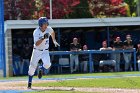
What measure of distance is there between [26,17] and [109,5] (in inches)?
252

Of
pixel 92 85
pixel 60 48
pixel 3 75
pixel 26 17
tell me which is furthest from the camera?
pixel 26 17

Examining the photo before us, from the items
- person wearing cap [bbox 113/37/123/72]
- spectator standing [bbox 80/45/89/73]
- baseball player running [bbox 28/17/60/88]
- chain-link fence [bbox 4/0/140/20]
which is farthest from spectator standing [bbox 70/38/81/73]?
chain-link fence [bbox 4/0/140/20]

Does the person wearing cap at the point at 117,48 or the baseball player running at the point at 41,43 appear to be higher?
the baseball player running at the point at 41,43

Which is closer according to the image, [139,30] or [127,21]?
[127,21]

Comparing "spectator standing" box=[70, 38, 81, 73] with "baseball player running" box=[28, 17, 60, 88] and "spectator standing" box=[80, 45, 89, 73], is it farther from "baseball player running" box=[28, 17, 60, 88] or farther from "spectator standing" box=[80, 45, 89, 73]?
"baseball player running" box=[28, 17, 60, 88]

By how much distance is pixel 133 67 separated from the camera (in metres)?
23.7

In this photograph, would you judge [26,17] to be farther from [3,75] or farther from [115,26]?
[3,75]

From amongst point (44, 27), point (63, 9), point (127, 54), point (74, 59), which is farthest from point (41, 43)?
point (63, 9)

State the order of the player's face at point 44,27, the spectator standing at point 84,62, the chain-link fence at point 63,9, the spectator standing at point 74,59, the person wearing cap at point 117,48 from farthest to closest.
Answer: the chain-link fence at point 63,9, the spectator standing at point 84,62, the person wearing cap at point 117,48, the spectator standing at point 74,59, the player's face at point 44,27

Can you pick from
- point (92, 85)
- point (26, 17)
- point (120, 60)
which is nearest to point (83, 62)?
point (120, 60)

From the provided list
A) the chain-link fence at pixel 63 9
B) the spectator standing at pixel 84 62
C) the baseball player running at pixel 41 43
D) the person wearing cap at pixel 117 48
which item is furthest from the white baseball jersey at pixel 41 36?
the chain-link fence at pixel 63 9

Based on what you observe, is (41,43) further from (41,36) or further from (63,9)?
(63,9)

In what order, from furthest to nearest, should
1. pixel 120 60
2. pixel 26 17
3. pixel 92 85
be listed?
pixel 26 17 → pixel 120 60 → pixel 92 85

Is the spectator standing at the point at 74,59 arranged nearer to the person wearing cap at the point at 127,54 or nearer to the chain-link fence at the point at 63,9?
the person wearing cap at the point at 127,54
